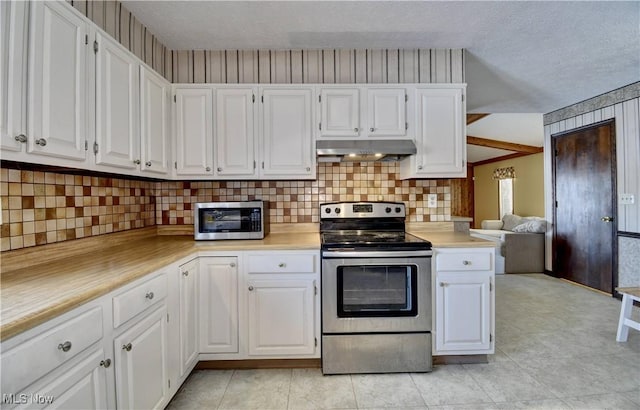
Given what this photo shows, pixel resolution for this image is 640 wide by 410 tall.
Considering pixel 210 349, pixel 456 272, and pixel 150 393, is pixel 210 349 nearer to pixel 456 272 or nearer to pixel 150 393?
pixel 150 393

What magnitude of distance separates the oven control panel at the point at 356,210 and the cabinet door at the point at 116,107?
1.44 metres

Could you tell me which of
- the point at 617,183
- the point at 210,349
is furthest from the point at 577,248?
the point at 210,349

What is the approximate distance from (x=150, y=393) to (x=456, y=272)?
1.92 meters

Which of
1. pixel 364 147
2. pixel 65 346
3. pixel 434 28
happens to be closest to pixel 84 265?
pixel 65 346

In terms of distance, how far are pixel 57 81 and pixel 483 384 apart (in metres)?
2.83

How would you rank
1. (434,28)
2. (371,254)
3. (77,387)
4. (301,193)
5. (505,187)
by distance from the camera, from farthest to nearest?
1. (505,187)
2. (301,193)
3. (434,28)
4. (371,254)
5. (77,387)

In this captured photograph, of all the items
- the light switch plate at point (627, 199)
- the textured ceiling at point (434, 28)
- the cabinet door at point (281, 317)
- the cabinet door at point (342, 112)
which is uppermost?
the textured ceiling at point (434, 28)

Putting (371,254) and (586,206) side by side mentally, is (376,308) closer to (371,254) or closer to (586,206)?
(371,254)

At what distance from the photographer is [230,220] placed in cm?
236

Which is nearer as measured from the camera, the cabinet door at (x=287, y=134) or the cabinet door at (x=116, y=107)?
the cabinet door at (x=116, y=107)

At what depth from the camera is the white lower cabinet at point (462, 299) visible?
6.90ft

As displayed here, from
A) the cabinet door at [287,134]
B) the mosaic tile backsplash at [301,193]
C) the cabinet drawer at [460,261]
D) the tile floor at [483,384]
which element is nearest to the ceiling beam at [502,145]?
the mosaic tile backsplash at [301,193]

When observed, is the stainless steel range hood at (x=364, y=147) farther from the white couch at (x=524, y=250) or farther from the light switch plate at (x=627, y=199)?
the white couch at (x=524, y=250)

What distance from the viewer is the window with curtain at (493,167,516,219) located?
813cm
